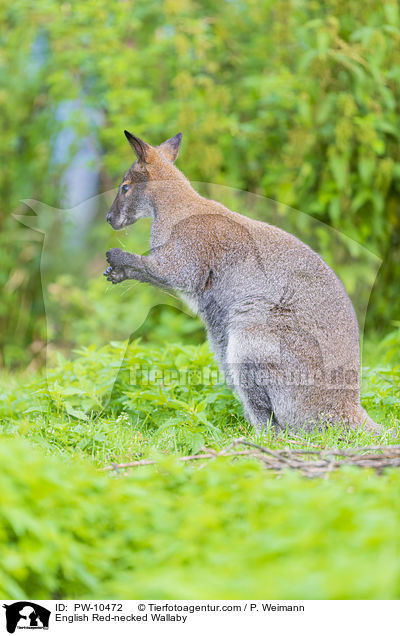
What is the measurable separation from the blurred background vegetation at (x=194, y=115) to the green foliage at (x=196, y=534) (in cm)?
454

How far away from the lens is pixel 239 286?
5074mm

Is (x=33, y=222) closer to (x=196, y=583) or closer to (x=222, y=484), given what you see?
(x=222, y=484)

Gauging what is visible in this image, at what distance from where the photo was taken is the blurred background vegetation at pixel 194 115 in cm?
857

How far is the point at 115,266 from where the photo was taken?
521 cm

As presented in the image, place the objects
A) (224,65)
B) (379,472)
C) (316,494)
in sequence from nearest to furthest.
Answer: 1. (316,494)
2. (379,472)
3. (224,65)

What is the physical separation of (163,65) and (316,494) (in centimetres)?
851

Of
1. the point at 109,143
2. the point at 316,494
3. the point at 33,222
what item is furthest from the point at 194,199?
the point at 109,143

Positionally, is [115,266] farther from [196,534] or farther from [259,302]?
[196,534]

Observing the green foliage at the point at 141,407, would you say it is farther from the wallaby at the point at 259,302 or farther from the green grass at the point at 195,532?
the green grass at the point at 195,532

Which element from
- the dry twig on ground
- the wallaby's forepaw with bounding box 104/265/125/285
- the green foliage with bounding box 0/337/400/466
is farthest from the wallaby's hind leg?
the dry twig on ground

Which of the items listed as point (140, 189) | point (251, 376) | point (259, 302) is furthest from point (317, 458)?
point (140, 189)
